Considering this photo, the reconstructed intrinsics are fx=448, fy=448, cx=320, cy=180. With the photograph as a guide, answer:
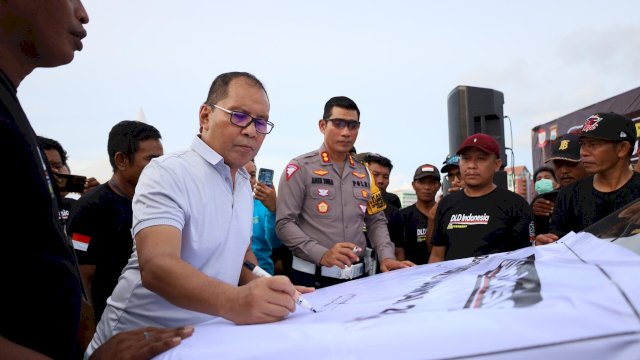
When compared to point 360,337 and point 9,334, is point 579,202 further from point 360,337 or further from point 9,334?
point 9,334

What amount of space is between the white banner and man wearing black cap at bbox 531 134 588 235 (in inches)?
146

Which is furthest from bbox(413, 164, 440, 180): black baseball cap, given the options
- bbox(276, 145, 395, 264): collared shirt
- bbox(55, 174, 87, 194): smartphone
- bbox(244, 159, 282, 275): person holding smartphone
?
bbox(55, 174, 87, 194): smartphone

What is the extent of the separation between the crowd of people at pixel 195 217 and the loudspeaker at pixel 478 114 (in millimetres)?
890

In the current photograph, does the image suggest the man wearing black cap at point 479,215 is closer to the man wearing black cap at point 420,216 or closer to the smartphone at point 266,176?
the man wearing black cap at point 420,216

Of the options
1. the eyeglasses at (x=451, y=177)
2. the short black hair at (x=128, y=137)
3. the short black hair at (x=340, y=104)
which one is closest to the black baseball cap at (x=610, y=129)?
the short black hair at (x=340, y=104)

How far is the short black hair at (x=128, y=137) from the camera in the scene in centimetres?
294

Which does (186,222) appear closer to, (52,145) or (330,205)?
(330,205)

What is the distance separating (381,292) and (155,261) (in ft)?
2.15

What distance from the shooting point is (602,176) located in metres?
3.27

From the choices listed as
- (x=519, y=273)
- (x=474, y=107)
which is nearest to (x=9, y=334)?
(x=519, y=273)

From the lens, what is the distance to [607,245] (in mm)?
1152

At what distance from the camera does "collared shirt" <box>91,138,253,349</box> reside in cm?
142

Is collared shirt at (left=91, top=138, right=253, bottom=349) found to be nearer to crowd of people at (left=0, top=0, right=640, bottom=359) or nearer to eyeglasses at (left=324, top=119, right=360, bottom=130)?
crowd of people at (left=0, top=0, right=640, bottom=359)

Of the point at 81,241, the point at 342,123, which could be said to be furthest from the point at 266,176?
the point at 81,241
